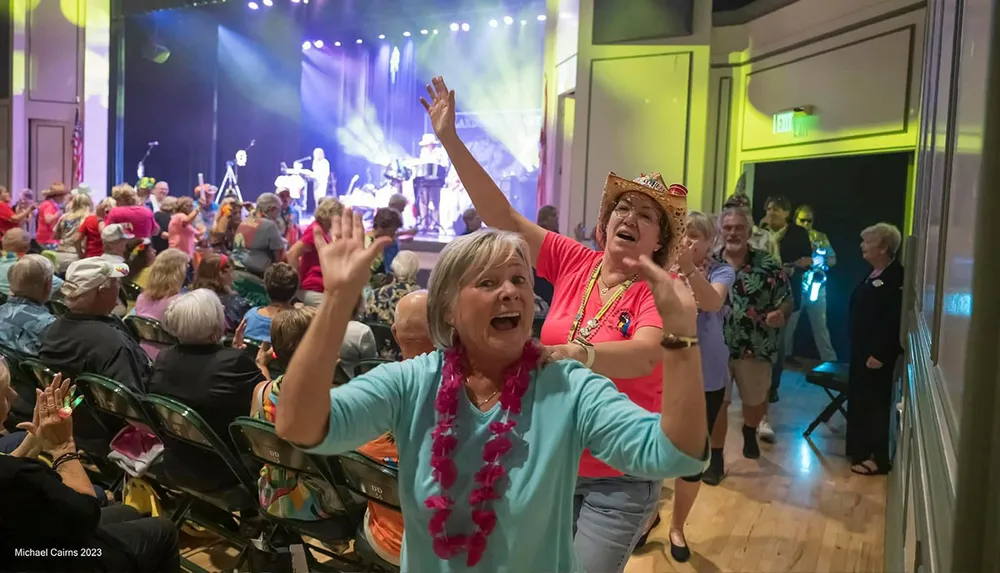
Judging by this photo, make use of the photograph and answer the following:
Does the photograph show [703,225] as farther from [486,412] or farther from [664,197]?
[486,412]

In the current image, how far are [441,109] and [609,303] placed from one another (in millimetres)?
662

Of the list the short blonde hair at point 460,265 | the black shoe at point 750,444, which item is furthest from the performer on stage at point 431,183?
the short blonde hair at point 460,265

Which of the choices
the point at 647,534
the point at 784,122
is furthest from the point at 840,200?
the point at 647,534

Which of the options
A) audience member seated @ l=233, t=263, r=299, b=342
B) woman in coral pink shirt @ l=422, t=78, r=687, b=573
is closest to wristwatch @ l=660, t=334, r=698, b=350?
woman in coral pink shirt @ l=422, t=78, r=687, b=573

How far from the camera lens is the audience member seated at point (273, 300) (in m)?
3.81

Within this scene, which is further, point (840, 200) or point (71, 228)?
point (840, 200)

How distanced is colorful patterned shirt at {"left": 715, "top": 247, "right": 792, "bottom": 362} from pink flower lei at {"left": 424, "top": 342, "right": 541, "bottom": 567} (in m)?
3.26

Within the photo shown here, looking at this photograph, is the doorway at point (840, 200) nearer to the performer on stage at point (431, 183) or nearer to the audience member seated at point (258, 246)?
the audience member seated at point (258, 246)

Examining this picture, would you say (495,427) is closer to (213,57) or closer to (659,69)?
(659,69)

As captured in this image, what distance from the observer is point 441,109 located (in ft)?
6.57

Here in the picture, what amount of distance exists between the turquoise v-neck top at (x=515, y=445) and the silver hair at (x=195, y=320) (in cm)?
169

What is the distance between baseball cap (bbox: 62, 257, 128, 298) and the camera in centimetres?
318

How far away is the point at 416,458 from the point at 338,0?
13.3 metres

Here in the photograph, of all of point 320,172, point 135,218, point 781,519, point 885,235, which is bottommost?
point 781,519
